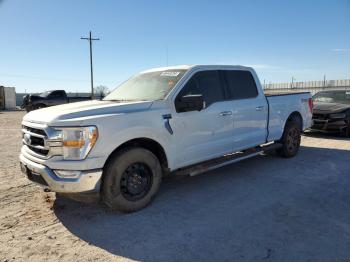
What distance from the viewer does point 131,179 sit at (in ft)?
14.1

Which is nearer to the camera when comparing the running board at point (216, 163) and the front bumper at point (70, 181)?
the front bumper at point (70, 181)

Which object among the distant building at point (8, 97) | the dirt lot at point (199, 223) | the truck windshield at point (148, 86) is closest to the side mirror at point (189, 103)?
the truck windshield at point (148, 86)

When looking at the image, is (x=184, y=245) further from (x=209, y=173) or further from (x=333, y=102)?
(x=333, y=102)

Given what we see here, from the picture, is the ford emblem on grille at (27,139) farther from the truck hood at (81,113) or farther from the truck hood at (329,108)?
the truck hood at (329,108)

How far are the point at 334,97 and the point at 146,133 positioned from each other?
972 cm

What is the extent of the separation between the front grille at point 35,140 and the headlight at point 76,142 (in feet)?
1.00

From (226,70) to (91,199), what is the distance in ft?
11.1

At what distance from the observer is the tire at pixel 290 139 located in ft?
23.7

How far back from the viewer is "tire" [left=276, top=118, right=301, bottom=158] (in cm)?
723

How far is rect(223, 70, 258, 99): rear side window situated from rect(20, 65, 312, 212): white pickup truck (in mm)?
21

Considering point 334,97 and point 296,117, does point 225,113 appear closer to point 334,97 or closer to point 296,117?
point 296,117

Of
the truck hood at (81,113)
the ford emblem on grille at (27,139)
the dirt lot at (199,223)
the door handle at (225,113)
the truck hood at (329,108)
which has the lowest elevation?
the dirt lot at (199,223)

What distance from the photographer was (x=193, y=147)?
4965 millimetres

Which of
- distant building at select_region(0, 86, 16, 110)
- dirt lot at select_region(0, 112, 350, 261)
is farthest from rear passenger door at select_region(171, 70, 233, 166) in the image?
distant building at select_region(0, 86, 16, 110)
